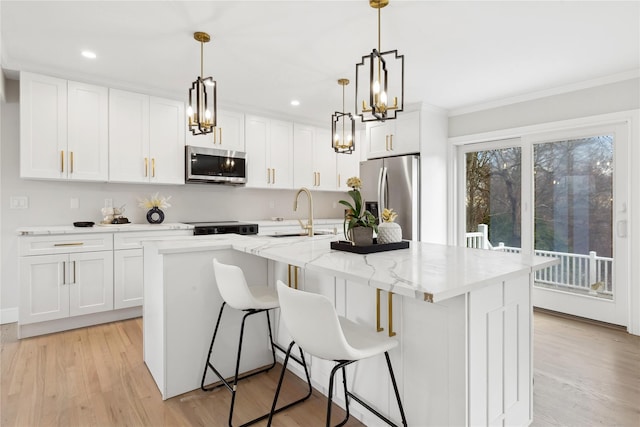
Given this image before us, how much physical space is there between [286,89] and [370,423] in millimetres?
3247

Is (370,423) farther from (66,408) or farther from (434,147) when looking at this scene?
(434,147)

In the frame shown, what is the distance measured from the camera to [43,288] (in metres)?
3.10

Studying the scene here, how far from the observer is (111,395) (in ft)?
6.86

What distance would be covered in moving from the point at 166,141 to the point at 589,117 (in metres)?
4.40

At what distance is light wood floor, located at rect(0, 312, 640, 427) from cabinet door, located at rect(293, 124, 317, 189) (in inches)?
115

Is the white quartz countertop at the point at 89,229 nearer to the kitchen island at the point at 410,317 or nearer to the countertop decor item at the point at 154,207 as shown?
the countertop decor item at the point at 154,207

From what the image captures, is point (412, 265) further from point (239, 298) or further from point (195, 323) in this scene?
point (195, 323)

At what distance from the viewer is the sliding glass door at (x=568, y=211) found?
11.0 feet

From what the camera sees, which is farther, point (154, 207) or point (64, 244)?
point (154, 207)

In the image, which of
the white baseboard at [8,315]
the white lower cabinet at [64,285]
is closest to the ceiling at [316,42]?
the white lower cabinet at [64,285]

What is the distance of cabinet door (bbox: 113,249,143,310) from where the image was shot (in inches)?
135

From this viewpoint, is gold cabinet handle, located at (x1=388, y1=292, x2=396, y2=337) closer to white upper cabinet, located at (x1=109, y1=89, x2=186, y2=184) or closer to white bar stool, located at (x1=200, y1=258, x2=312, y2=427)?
white bar stool, located at (x1=200, y1=258, x2=312, y2=427)

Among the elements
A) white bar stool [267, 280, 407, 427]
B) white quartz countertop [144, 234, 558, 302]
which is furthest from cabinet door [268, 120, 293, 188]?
white bar stool [267, 280, 407, 427]

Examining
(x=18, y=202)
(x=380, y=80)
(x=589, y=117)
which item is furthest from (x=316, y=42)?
(x=18, y=202)
